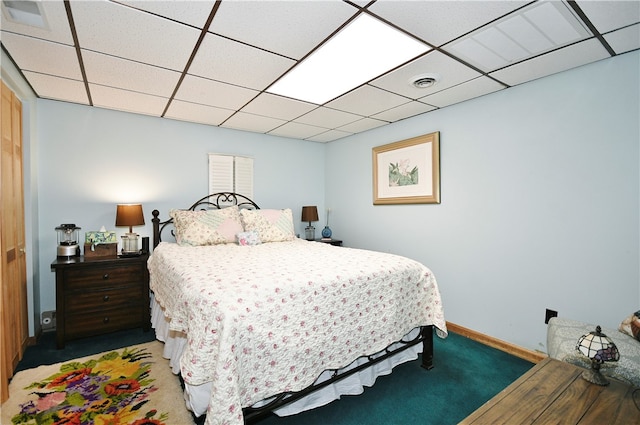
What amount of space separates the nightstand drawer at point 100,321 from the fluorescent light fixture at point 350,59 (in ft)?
8.56

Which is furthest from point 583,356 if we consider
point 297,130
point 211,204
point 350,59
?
point 211,204

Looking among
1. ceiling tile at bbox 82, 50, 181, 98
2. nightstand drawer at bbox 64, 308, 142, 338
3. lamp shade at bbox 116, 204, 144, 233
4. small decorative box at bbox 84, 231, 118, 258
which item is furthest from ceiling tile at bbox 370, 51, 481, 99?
nightstand drawer at bbox 64, 308, 142, 338

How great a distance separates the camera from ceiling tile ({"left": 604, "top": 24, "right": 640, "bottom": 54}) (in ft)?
5.93

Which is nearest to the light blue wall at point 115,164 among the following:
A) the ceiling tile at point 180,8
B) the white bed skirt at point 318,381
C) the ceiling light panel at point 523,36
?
the white bed skirt at point 318,381

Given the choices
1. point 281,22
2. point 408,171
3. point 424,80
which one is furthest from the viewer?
point 408,171

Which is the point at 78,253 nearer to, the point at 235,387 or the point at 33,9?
the point at 33,9

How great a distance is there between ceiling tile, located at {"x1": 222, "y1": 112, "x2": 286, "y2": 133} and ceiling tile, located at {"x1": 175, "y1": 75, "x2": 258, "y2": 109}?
1.28 ft

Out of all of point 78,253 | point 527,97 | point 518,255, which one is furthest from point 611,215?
point 78,253

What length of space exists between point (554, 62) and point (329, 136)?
110 inches

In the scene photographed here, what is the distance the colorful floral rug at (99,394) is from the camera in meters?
1.77

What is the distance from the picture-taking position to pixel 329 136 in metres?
4.50

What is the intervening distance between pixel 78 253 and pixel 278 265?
7.54 ft

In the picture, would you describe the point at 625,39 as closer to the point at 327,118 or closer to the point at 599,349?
the point at 599,349

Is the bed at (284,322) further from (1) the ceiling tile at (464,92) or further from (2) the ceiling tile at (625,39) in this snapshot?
(2) the ceiling tile at (625,39)
